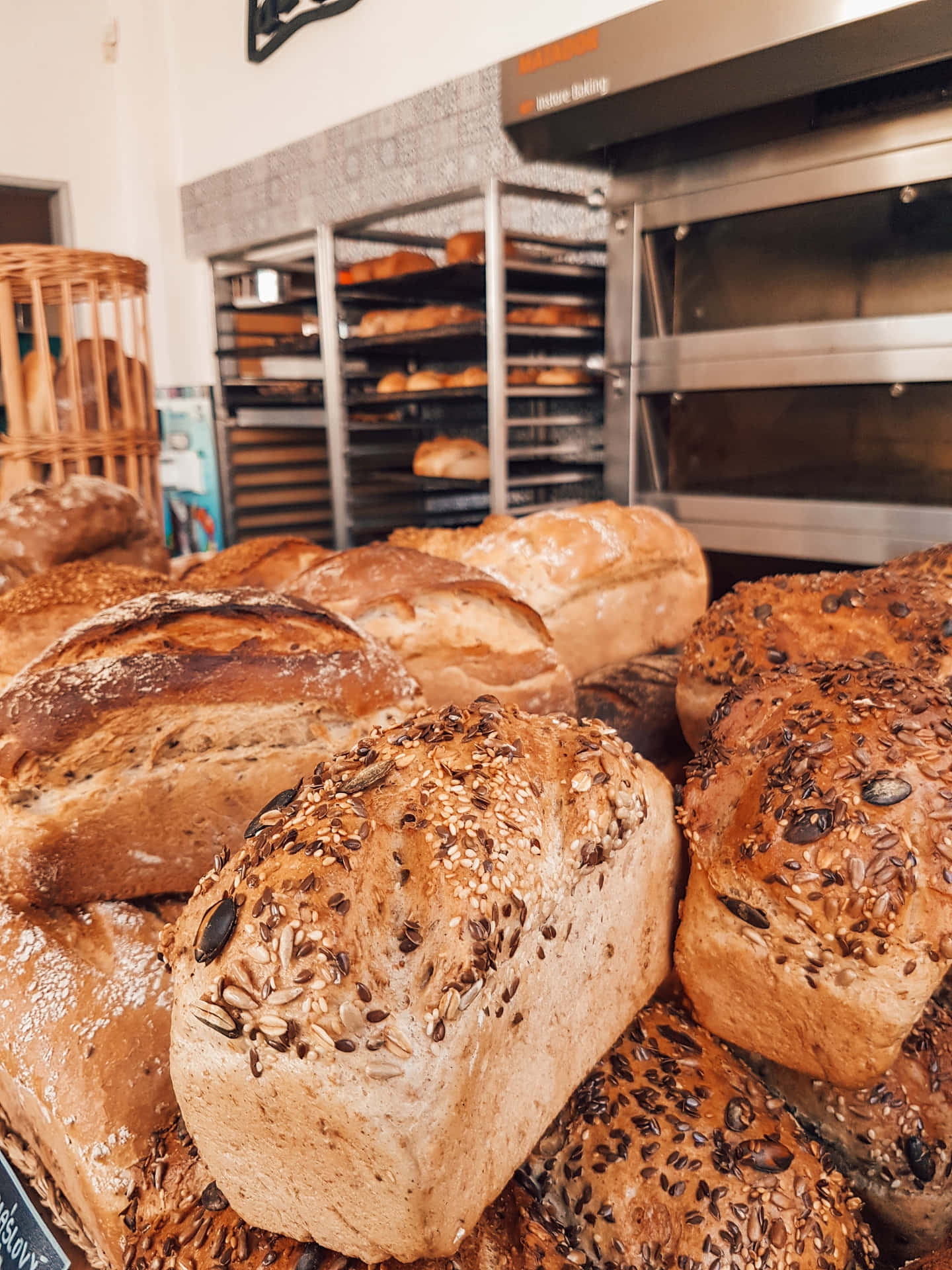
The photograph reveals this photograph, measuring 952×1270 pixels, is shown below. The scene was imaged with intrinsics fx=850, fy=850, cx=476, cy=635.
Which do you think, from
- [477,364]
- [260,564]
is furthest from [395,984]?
[477,364]

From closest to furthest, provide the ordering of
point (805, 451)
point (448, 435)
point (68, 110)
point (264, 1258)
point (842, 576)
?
1. point (264, 1258)
2. point (842, 576)
3. point (805, 451)
4. point (448, 435)
5. point (68, 110)

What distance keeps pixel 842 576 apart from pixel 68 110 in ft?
17.3

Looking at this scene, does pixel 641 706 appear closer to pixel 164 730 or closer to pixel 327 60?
pixel 164 730

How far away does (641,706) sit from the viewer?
1.12 m

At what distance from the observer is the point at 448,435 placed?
11.8 feet

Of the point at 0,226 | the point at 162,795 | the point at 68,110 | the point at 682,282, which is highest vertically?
the point at 68,110

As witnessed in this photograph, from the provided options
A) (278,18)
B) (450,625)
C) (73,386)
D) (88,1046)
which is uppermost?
(278,18)

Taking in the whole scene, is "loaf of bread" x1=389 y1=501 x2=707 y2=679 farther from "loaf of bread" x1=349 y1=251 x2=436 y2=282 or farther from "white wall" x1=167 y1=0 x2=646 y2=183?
"white wall" x1=167 y1=0 x2=646 y2=183

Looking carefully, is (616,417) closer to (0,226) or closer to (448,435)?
(448,435)

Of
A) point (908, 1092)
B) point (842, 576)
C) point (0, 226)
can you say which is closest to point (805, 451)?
point (842, 576)

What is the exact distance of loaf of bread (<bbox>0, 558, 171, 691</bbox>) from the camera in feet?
3.41

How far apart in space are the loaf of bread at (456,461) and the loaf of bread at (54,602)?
6.04 ft

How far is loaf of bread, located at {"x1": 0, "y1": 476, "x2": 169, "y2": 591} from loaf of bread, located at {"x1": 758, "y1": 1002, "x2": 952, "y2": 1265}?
4.19 ft

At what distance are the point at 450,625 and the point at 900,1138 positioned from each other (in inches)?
26.7
